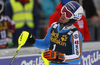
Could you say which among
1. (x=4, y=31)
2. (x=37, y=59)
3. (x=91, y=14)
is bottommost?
(x=37, y=59)

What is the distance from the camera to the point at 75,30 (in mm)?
3031

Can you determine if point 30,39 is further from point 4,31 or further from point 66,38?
point 4,31

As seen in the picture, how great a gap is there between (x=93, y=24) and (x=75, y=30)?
4.45 m

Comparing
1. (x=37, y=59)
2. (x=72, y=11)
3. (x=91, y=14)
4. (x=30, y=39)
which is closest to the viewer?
(x=72, y=11)

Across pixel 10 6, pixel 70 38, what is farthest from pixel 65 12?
pixel 10 6

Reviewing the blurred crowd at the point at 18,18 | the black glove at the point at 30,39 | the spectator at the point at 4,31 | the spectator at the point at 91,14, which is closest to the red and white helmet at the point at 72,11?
the black glove at the point at 30,39

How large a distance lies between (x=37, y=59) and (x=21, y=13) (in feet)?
8.08

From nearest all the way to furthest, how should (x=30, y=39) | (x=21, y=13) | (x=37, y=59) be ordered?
(x=30, y=39) < (x=37, y=59) < (x=21, y=13)

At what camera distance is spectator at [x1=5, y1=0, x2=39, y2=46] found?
583cm

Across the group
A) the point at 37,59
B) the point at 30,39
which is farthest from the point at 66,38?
the point at 37,59

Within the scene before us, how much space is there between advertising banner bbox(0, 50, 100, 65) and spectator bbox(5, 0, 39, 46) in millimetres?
2324

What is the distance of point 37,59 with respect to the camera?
3.63 m

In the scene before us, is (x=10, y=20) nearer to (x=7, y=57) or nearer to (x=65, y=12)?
(x=7, y=57)

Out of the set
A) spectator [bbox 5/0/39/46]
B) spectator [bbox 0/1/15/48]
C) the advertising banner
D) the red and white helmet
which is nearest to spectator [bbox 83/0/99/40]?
spectator [bbox 5/0/39/46]
